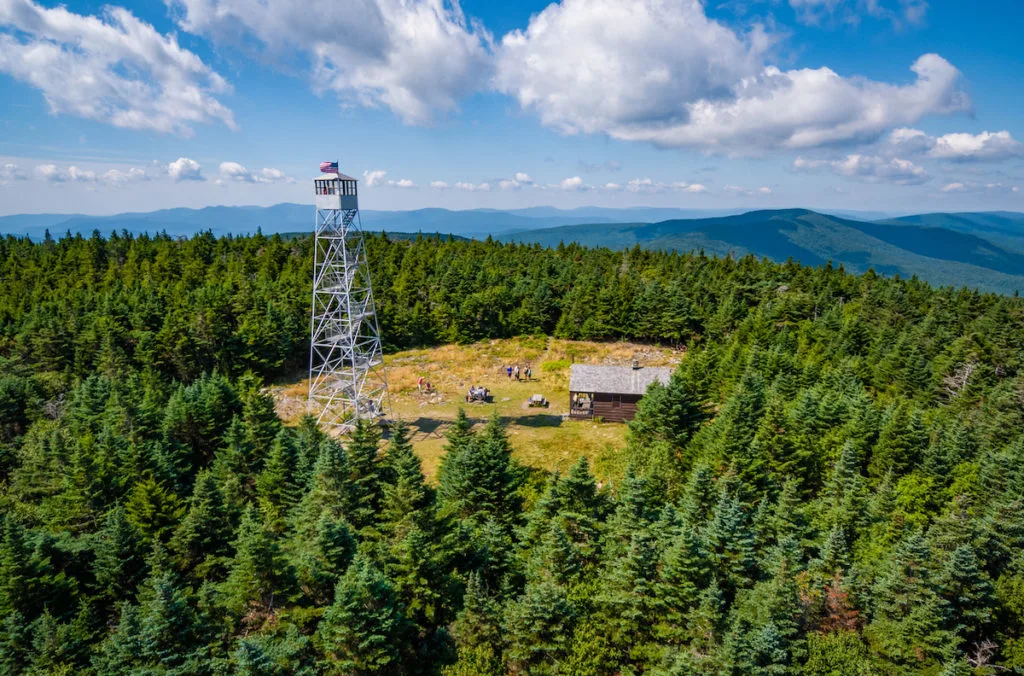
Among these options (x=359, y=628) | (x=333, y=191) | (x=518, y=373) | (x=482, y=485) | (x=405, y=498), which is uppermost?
(x=333, y=191)

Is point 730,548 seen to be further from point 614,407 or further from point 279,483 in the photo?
point 614,407

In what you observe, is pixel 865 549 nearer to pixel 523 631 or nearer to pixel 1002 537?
pixel 1002 537

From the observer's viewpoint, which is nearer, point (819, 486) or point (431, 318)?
point (819, 486)

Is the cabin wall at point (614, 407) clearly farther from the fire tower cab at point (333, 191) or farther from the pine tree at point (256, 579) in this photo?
the pine tree at point (256, 579)

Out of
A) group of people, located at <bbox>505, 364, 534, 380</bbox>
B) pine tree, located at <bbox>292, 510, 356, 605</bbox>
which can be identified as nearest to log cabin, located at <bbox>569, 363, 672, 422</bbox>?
group of people, located at <bbox>505, 364, 534, 380</bbox>

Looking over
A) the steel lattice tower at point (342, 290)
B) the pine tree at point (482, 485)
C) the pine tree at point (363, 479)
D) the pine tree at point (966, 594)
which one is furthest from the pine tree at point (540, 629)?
the steel lattice tower at point (342, 290)

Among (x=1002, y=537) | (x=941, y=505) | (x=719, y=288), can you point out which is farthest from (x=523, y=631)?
(x=719, y=288)

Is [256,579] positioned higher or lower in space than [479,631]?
higher

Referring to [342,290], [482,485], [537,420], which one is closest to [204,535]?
[482,485]
